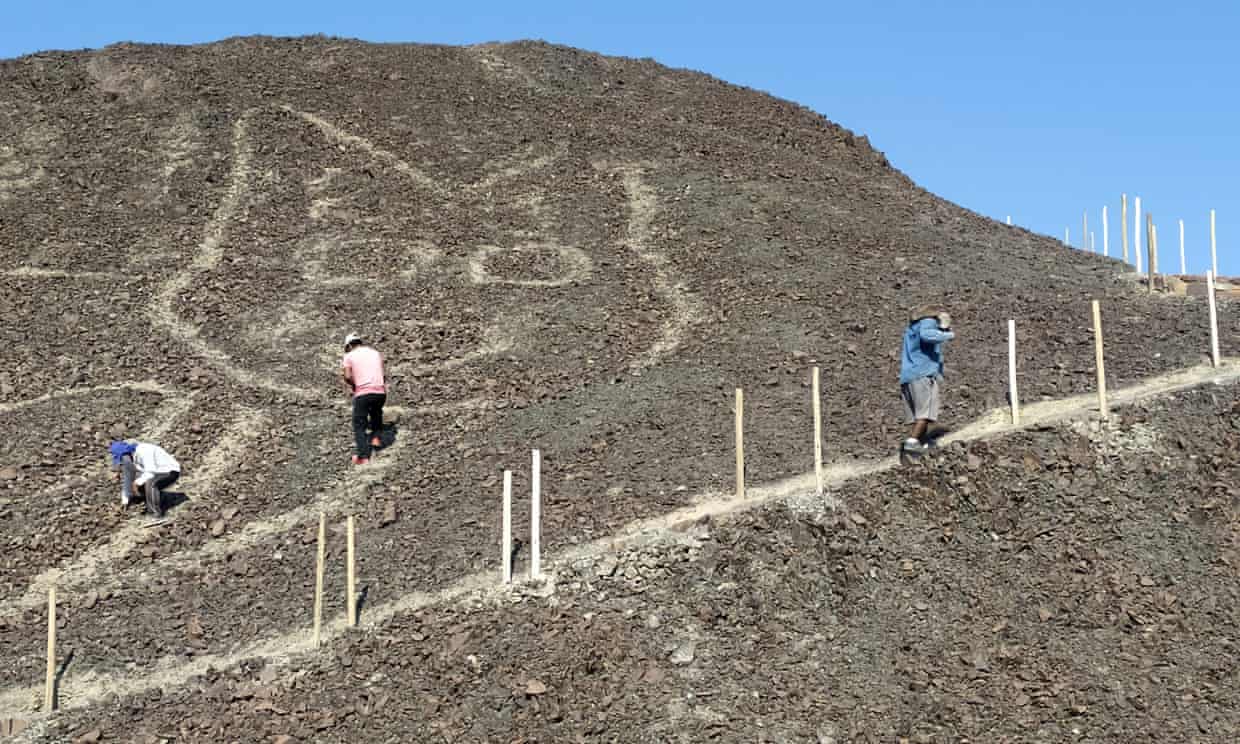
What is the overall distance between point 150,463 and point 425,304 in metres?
7.50

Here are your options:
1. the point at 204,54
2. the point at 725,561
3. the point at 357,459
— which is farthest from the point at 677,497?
the point at 204,54

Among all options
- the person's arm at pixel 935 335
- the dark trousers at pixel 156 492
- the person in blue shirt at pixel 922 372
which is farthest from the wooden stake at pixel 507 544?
the dark trousers at pixel 156 492

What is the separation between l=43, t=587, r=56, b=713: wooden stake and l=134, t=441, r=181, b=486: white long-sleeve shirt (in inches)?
148

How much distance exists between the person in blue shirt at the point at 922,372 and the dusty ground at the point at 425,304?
4.80 feet

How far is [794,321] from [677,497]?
7.17 meters

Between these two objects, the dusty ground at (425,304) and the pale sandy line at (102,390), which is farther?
the pale sandy line at (102,390)

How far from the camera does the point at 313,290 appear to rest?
28.4 metres

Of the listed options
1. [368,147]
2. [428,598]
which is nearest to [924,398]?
[428,598]

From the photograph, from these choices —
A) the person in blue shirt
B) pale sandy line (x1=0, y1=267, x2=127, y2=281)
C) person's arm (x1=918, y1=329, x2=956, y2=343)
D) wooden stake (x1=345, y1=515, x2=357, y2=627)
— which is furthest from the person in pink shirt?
pale sandy line (x1=0, y1=267, x2=127, y2=281)

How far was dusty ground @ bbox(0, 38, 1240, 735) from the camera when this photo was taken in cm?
1975

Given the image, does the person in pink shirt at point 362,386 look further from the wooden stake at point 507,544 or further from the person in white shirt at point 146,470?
the wooden stake at point 507,544

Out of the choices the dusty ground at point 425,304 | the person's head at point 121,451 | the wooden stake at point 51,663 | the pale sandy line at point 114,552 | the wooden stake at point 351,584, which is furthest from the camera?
the person's head at point 121,451

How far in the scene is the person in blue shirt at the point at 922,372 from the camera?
62.1ft

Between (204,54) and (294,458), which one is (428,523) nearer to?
(294,458)
